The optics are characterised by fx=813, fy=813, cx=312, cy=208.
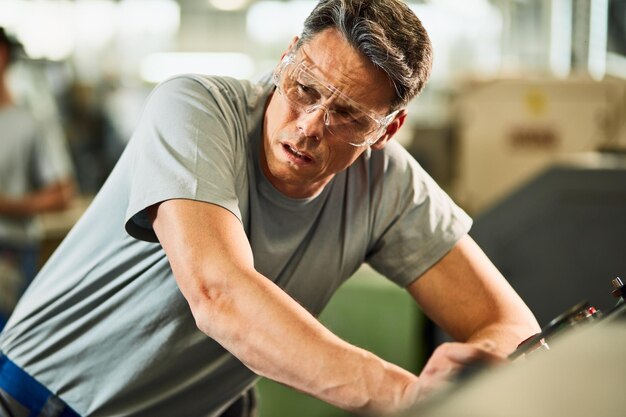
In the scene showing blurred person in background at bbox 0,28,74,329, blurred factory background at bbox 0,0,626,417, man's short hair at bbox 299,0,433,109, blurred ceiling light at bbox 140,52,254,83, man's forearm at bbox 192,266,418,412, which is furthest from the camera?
blurred ceiling light at bbox 140,52,254,83

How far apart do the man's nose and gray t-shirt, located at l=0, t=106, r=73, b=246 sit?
217 cm

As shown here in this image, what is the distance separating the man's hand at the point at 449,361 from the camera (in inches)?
30.4

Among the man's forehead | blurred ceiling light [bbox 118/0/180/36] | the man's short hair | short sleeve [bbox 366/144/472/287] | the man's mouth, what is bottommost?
blurred ceiling light [bbox 118/0/180/36]

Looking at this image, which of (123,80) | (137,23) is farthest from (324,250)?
(137,23)

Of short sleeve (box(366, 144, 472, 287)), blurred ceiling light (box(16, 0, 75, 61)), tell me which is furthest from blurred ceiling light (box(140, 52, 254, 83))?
short sleeve (box(366, 144, 472, 287))

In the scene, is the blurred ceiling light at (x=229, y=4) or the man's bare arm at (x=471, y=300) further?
the blurred ceiling light at (x=229, y=4)

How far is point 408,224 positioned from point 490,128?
2638 millimetres

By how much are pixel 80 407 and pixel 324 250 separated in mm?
457

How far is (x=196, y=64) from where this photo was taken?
966cm

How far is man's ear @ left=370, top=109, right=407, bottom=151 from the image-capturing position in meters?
1.27

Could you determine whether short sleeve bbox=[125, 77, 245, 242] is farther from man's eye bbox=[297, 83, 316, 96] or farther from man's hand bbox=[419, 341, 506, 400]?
man's hand bbox=[419, 341, 506, 400]

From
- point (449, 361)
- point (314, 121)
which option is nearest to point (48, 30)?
point (314, 121)

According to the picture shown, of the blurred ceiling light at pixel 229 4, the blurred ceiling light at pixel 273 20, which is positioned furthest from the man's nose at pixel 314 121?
the blurred ceiling light at pixel 229 4

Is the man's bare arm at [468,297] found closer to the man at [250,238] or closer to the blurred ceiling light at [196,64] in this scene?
the man at [250,238]
